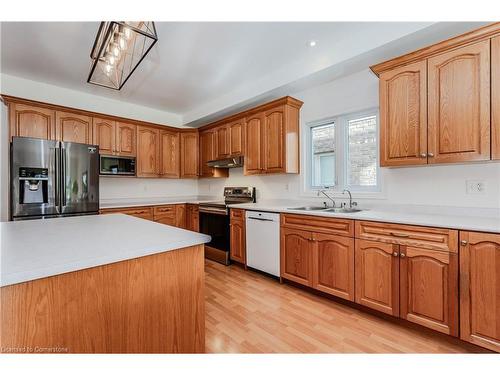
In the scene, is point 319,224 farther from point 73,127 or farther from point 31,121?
point 31,121

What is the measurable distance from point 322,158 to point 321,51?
1.27 m

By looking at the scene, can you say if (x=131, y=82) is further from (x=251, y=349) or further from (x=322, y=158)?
(x=251, y=349)

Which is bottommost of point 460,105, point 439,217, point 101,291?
point 101,291

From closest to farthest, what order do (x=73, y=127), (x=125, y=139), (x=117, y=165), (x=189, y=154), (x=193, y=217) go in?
1. (x=73, y=127)
2. (x=117, y=165)
3. (x=125, y=139)
4. (x=193, y=217)
5. (x=189, y=154)

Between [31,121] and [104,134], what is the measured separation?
0.82 m

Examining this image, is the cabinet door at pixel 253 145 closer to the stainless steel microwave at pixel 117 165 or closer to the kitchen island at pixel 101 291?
the stainless steel microwave at pixel 117 165

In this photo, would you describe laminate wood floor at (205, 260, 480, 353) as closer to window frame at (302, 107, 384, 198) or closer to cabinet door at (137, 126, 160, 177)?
window frame at (302, 107, 384, 198)

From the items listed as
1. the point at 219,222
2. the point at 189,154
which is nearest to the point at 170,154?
the point at 189,154

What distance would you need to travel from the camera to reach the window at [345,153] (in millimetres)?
2627

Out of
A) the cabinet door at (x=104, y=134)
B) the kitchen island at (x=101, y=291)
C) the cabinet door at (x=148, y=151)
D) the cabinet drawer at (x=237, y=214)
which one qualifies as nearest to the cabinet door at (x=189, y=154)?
the cabinet door at (x=148, y=151)

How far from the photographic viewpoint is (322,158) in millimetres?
3129

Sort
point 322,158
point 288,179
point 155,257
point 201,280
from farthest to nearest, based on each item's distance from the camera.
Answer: point 288,179, point 322,158, point 201,280, point 155,257

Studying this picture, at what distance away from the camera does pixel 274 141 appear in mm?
3148

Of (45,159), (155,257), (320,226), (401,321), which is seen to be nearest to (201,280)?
(155,257)
